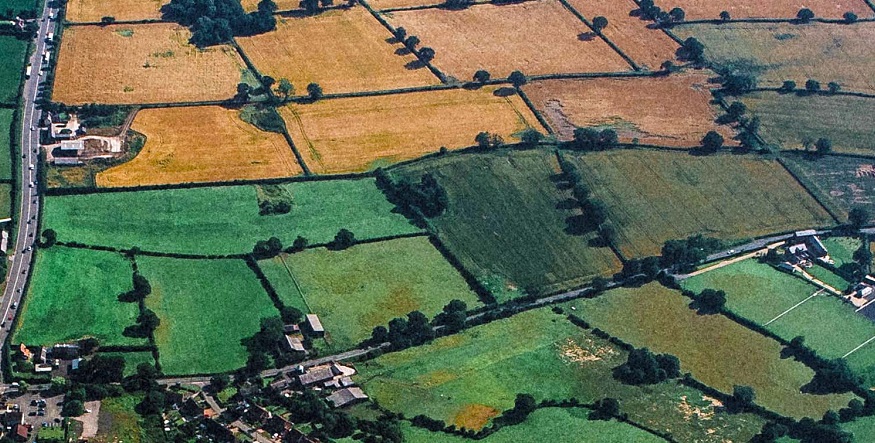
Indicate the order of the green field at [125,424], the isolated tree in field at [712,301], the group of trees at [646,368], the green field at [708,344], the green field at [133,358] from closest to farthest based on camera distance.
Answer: the green field at [125,424] < the green field at [133,358] < the group of trees at [646,368] < the green field at [708,344] < the isolated tree in field at [712,301]

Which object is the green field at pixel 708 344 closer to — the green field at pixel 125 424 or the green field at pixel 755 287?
the green field at pixel 755 287

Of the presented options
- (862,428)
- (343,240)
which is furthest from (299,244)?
(862,428)

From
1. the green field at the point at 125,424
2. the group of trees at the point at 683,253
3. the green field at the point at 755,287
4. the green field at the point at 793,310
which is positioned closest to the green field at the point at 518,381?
the green field at the point at 793,310

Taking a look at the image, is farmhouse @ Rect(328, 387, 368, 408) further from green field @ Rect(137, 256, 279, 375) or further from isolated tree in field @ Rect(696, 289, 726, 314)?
isolated tree in field @ Rect(696, 289, 726, 314)

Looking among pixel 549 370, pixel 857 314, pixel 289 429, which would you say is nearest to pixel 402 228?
pixel 549 370

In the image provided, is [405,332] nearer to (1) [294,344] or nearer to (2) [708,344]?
(1) [294,344]
